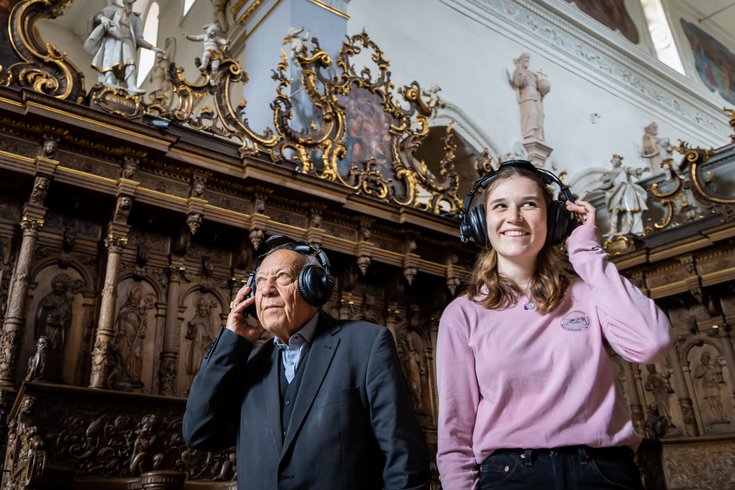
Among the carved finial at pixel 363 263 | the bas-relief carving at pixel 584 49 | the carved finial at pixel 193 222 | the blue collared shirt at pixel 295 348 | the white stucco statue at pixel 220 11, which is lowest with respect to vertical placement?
the blue collared shirt at pixel 295 348

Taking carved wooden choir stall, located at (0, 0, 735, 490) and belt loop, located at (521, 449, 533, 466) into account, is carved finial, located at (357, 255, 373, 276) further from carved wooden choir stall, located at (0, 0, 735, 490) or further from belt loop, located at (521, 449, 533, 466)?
belt loop, located at (521, 449, 533, 466)

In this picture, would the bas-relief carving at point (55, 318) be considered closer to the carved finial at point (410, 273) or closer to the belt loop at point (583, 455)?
the carved finial at point (410, 273)

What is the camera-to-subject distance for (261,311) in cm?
224

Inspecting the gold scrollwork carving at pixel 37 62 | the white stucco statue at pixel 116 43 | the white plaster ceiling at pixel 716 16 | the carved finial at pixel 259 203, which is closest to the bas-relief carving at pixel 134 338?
the carved finial at pixel 259 203

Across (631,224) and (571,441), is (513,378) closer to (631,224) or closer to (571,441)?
(571,441)

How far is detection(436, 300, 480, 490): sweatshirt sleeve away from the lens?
1.76 metres

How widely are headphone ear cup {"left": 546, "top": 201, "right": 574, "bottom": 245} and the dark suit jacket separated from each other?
25.5 inches

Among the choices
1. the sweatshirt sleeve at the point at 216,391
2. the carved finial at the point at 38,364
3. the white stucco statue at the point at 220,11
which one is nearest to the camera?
the sweatshirt sleeve at the point at 216,391

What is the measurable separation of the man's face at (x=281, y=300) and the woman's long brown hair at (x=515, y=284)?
60 centimetres

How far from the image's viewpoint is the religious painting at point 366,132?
816 centimetres

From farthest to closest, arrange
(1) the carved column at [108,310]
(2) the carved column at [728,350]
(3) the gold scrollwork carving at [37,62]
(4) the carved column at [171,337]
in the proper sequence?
(2) the carved column at [728,350], (4) the carved column at [171,337], (3) the gold scrollwork carving at [37,62], (1) the carved column at [108,310]

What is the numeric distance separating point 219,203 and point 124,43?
217 centimetres

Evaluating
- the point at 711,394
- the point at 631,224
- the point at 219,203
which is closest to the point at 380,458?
the point at 219,203

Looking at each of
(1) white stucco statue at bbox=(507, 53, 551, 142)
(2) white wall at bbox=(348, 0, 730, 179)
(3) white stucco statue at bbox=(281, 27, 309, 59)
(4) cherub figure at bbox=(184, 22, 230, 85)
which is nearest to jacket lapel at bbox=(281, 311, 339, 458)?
(4) cherub figure at bbox=(184, 22, 230, 85)
